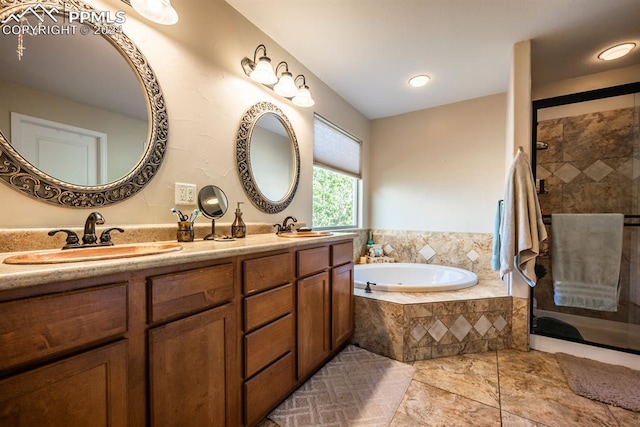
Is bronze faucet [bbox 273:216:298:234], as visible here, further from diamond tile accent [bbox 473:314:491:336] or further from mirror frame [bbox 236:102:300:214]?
diamond tile accent [bbox 473:314:491:336]

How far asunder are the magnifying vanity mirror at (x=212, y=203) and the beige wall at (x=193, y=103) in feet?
0.15

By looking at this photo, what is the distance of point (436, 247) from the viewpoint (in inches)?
123

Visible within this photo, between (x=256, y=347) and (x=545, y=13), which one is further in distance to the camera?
(x=545, y=13)

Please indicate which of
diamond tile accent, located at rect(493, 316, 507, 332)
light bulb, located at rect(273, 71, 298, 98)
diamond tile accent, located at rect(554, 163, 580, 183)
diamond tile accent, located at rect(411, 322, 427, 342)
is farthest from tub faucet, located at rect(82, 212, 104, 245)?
diamond tile accent, located at rect(554, 163, 580, 183)

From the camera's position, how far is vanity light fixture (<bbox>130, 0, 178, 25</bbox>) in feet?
3.76

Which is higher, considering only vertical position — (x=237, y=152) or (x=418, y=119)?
(x=418, y=119)

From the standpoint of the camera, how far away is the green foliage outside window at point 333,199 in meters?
2.71

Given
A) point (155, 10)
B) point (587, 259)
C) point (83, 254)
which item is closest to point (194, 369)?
point (83, 254)

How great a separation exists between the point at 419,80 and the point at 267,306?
2505 millimetres

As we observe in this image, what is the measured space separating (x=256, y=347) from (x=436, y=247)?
2555mm

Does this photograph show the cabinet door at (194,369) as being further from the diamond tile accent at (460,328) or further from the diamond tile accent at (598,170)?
the diamond tile accent at (598,170)

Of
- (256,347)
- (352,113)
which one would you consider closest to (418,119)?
(352,113)

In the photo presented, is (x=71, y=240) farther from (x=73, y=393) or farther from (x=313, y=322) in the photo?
(x=313, y=322)

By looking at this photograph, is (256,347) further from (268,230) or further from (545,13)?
(545,13)
